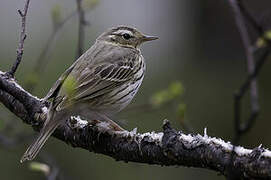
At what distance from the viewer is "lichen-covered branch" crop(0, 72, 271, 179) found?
4336 mm

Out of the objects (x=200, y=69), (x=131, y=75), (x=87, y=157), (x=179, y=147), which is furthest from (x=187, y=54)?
(x=179, y=147)

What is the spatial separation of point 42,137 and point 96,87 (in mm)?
982

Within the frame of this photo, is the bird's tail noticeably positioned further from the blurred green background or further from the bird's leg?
the blurred green background

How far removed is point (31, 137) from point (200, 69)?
4.50 m

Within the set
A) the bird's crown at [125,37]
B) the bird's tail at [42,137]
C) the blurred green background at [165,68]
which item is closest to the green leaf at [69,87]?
the bird's tail at [42,137]

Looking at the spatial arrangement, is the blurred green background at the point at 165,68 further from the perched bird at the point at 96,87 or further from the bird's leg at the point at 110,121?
the bird's leg at the point at 110,121

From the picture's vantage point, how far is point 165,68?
34.6ft

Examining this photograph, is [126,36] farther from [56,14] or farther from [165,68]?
[165,68]

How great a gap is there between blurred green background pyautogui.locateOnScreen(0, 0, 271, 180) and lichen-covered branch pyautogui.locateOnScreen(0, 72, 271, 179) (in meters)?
2.29

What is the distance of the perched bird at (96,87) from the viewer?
214 inches

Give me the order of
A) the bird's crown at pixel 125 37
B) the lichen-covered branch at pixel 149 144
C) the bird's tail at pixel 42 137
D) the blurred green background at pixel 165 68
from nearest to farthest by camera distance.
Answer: the lichen-covered branch at pixel 149 144, the bird's tail at pixel 42 137, the bird's crown at pixel 125 37, the blurred green background at pixel 165 68

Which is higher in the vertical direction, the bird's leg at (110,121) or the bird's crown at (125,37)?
the bird's crown at (125,37)

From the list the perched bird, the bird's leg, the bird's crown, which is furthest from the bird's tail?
the bird's crown

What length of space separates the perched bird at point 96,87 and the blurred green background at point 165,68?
1277 millimetres
